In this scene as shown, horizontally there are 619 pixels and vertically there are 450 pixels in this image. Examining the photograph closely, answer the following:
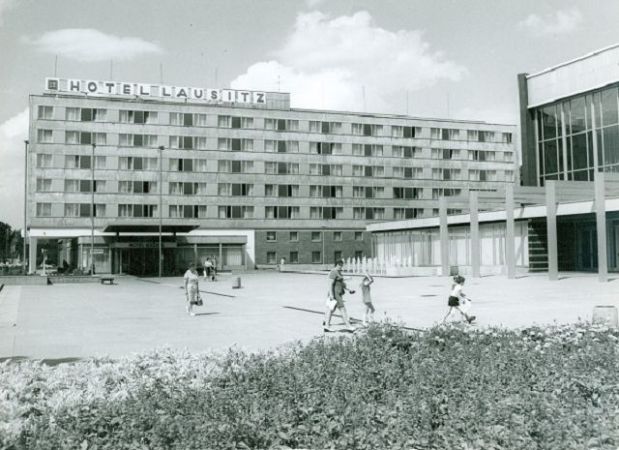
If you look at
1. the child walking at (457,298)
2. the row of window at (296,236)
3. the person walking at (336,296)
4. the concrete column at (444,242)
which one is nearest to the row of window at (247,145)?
the row of window at (296,236)

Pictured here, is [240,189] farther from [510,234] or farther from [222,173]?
[510,234]

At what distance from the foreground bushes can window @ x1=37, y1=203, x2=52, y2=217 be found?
66.1 m

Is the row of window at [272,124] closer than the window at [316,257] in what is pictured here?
Yes

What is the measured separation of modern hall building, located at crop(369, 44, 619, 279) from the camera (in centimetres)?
3888

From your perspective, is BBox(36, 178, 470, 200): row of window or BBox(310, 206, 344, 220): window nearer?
BBox(36, 178, 470, 200): row of window

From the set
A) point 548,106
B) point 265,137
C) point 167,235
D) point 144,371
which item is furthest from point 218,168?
point 144,371

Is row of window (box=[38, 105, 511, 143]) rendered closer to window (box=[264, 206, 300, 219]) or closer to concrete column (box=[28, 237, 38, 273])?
window (box=[264, 206, 300, 219])

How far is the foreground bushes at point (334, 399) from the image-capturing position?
5.35 metres

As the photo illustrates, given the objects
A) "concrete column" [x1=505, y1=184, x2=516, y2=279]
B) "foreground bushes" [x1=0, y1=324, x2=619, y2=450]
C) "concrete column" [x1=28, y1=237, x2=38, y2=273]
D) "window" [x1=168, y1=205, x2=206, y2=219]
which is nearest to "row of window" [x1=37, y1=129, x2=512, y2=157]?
"window" [x1=168, y1=205, x2=206, y2=219]

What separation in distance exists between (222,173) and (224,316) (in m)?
58.1

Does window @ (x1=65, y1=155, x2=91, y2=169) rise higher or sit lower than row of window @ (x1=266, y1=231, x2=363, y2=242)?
higher

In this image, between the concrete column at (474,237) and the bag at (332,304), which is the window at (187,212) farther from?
the bag at (332,304)

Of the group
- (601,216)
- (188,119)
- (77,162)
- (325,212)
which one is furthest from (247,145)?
(601,216)

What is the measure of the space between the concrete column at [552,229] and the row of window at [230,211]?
4567 cm
